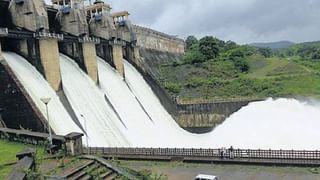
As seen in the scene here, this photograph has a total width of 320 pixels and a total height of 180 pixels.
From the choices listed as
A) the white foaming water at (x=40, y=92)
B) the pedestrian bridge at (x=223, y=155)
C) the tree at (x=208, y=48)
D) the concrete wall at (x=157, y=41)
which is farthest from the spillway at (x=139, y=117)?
the tree at (x=208, y=48)

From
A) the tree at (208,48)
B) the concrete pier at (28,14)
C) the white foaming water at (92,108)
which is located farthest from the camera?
the tree at (208,48)

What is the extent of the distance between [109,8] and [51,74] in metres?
14.7

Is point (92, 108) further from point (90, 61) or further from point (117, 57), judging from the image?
point (117, 57)

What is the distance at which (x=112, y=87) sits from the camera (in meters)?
36.1

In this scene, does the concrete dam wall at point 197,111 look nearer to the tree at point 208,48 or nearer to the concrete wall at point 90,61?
the concrete wall at point 90,61

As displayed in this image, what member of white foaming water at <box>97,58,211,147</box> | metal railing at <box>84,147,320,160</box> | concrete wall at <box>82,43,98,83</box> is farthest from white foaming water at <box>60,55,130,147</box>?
metal railing at <box>84,147,320,160</box>

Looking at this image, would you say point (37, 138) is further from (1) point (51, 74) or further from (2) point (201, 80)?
(2) point (201, 80)

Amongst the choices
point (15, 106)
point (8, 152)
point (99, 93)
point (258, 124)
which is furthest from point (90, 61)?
point (258, 124)

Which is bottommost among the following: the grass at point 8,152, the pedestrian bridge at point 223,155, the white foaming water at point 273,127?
the white foaming water at point 273,127

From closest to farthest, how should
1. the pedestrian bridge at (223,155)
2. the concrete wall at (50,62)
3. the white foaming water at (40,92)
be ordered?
the pedestrian bridge at (223,155), the white foaming water at (40,92), the concrete wall at (50,62)

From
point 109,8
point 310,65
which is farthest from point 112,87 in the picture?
point 310,65

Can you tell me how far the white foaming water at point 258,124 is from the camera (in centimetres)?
3394

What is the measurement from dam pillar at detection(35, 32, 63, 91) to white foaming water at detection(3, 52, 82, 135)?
0.54m

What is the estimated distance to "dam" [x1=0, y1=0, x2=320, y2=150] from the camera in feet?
83.8
